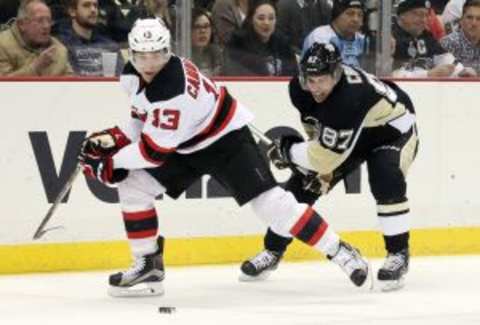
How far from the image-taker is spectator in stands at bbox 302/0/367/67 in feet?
22.6

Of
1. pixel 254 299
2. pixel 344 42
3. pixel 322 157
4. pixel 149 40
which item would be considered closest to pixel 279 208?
pixel 322 157

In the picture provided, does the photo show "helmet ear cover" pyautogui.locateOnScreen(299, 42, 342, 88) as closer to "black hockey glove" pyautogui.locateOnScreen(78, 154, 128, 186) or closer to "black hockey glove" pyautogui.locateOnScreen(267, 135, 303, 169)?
"black hockey glove" pyautogui.locateOnScreen(267, 135, 303, 169)

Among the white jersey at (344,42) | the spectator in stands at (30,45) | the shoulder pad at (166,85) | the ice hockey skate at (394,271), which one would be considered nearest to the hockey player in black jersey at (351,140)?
the ice hockey skate at (394,271)

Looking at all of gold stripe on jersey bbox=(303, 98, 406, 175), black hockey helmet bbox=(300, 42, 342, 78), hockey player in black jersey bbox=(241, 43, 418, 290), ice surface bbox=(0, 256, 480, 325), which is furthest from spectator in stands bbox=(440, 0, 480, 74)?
black hockey helmet bbox=(300, 42, 342, 78)

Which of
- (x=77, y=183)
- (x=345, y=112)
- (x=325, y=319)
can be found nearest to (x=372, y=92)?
(x=345, y=112)

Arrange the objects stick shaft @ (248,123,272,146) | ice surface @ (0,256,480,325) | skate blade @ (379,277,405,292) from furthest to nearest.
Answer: stick shaft @ (248,123,272,146) < skate blade @ (379,277,405,292) < ice surface @ (0,256,480,325)

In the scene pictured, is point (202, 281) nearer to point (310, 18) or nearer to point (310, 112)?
point (310, 112)

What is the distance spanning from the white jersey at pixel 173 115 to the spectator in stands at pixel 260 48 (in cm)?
122

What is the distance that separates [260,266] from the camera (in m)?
6.00

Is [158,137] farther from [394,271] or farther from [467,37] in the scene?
[467,37]

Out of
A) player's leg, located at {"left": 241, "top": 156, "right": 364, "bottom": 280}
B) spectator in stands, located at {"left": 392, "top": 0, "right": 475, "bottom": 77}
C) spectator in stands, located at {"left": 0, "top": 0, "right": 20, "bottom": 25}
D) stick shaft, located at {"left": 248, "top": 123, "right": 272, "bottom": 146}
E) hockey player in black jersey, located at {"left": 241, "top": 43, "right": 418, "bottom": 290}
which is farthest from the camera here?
spectator in stands, located at {"left": 392, "top": 0, "right": 475, "bottom": 77}

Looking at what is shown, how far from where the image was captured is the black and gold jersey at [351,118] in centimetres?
544

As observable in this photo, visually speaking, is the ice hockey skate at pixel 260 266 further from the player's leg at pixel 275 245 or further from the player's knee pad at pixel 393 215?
the player's knee pad at pixel 393 215

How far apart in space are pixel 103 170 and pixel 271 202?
681 millimetres
